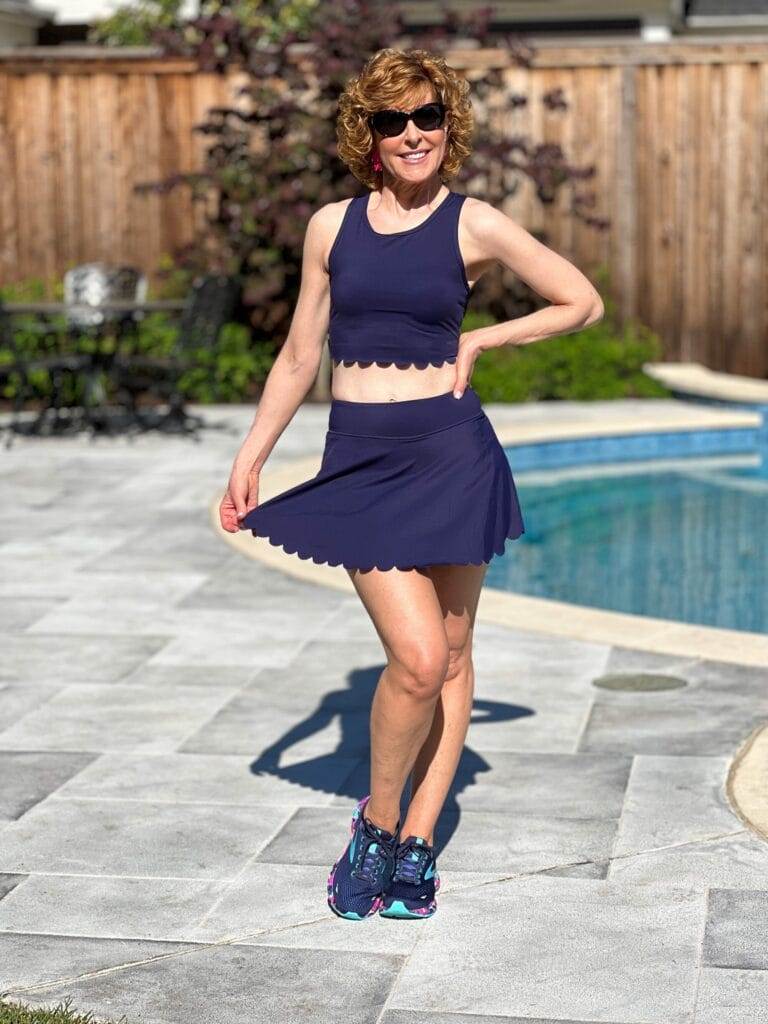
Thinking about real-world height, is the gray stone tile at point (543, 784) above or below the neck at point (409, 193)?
below

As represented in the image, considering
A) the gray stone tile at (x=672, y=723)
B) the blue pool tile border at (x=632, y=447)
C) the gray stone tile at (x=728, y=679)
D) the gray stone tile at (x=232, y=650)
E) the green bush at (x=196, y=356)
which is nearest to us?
the gray stone tile at (x=672, y=723)

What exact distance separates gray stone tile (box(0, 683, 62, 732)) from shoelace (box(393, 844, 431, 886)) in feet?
6.26

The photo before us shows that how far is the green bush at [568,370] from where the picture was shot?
12625 mm

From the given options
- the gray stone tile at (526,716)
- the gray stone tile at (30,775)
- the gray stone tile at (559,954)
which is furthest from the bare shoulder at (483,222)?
the gray stone tile at (30,775)

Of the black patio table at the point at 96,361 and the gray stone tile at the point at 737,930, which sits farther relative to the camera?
the black patio table at the point at 96,361

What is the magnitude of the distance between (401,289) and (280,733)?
1938mm

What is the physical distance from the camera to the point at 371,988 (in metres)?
3.40

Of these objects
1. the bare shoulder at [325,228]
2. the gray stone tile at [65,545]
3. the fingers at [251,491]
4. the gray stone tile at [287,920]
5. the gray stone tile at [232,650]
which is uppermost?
the bare shoulder at [325,228]

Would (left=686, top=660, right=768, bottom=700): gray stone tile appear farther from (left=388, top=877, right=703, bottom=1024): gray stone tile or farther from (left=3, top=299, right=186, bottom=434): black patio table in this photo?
(left=3, top=299, right=186, bottom=434): black patio table

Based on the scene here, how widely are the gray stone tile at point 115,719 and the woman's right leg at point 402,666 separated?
1.43 m

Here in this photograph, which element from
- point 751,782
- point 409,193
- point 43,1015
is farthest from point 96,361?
point 43,1015

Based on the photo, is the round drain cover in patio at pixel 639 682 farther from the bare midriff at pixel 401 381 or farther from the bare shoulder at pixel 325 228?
the bare shoulder at pixel 325 228

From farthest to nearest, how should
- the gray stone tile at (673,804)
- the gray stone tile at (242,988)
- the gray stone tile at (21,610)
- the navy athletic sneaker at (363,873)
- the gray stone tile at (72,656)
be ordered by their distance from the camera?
the gray stone tile at (21,610)
the gray stone tile at (72,656)
the gray stone tile at (673,804)
the navy athletic sneaker at (363,873)
the gray stone tile at (242,988)

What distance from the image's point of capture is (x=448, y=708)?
394 centimetres
